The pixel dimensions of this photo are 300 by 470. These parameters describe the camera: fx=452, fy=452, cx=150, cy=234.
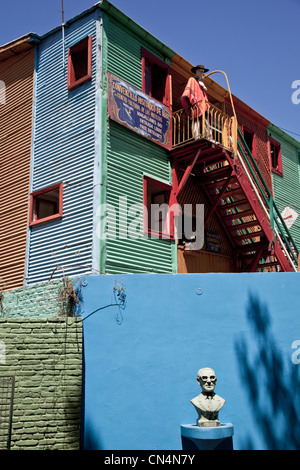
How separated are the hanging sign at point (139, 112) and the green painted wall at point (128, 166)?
0.18 m

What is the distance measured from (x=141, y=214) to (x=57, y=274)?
2.45 m

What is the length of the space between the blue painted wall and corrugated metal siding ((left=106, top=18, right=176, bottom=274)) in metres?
1.97

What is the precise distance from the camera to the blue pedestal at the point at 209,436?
21.1 feet

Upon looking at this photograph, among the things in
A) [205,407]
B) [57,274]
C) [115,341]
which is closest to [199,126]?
[57,274]

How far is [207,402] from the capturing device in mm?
6738

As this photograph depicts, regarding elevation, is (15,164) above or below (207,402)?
above

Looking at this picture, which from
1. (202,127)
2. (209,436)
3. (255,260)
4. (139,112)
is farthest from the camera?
(255,260)

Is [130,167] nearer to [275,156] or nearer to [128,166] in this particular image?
[128,166]

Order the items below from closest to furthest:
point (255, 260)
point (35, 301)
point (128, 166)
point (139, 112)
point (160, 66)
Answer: point (35, 301) → point (128, 166) → point (139, 112) → point (160, 66) → point (255, 260)

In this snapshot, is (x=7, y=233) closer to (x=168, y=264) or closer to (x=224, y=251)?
(x=168, y=264)

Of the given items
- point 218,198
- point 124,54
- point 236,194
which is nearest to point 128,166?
point 218,198

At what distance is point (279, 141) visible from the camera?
717 inches

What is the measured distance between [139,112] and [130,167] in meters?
1.55
